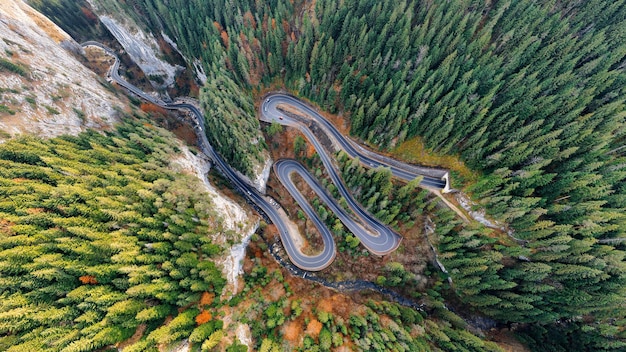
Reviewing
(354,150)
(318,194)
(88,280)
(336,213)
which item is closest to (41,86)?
(88,280)

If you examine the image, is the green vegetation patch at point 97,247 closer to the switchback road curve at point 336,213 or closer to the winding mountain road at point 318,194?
the winding mountain road at point 318,194

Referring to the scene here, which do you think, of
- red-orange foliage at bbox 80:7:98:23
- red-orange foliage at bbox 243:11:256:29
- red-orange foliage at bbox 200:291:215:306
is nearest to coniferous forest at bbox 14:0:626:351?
red-orange foliage at bbox 243:11:256:29

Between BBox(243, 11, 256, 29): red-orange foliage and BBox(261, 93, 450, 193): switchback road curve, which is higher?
BBox(243, 11, 256, 29): red-orange foliage

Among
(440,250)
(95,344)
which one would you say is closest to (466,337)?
→ (440,250)

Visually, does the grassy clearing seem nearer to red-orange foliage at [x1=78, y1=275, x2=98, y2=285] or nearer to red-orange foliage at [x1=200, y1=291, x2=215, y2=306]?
red-orange foliage at [x1=200, y1=291, x2=215, y2=306]

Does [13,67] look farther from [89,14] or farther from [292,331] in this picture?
[292,331]

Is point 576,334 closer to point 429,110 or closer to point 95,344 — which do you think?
point 429,110
